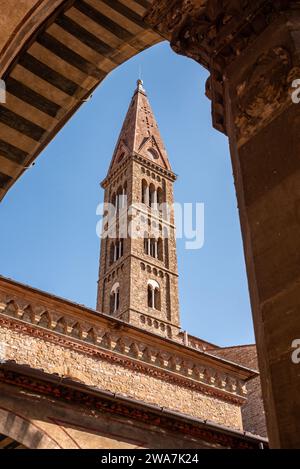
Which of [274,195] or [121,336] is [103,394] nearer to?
[121,336]

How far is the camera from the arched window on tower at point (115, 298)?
90.2ft

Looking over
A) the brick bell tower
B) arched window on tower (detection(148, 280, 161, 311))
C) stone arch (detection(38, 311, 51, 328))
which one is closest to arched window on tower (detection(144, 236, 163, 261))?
the brick bell tower

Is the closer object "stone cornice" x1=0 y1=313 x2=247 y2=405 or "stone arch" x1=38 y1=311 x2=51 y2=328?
"stone cornice" x1=0 y1=313 x2=247 y2=405

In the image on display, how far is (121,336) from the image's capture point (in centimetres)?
1257

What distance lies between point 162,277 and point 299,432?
1103 inches

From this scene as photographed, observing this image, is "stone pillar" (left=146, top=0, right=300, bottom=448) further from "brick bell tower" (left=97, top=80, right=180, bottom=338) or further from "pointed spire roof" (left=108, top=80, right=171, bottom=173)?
"pointed spire roof" (left=108, top=80, right=171, bottom=173)

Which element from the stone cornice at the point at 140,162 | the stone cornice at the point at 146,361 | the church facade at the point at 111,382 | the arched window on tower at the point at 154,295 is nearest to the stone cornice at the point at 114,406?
the church facade at the point at 111,382

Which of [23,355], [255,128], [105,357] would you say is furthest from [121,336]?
[255,128]

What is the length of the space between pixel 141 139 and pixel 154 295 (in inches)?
467

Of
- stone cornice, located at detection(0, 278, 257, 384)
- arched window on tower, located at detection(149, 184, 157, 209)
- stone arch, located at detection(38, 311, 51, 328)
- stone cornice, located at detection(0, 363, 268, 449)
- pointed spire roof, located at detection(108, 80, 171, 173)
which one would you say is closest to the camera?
stone cornice, located at detection(0, 363, 268, 449)

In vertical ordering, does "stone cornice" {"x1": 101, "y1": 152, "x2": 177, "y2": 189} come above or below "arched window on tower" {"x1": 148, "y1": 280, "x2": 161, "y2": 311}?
above

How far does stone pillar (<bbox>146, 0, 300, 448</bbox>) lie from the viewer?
1.48 metres

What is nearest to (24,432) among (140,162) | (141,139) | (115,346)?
(115,346)

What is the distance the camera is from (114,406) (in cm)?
786
